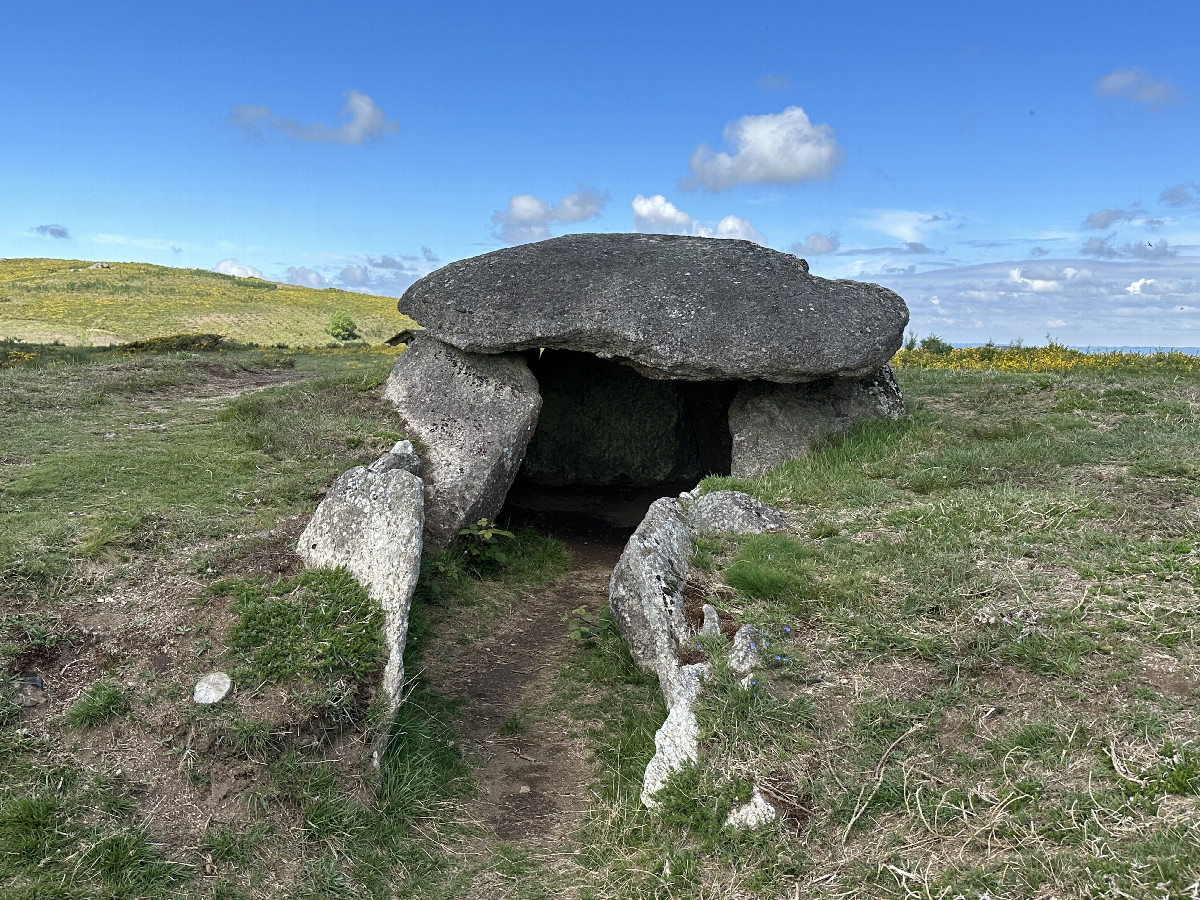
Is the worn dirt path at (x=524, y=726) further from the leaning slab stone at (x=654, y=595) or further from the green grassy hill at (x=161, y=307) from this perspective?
the green grassy hill at (x=161, y=307)

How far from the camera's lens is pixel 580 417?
14703 mm

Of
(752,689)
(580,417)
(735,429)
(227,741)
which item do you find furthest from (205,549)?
(580,417)

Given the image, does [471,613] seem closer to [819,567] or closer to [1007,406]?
[819,567]

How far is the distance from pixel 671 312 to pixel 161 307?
1882 inches

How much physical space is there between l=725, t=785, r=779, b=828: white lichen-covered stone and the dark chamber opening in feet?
30.8

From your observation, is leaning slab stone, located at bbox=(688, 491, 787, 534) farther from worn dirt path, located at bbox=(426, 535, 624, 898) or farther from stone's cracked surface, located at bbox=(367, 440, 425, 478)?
stone's cracked surface, located at bbox=(367, 440, 425, 478)

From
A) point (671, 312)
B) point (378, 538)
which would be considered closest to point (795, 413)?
point (671, 312)

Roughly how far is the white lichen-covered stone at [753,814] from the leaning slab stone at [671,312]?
576 centimetres

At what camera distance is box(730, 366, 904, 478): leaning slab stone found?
35.8 feet

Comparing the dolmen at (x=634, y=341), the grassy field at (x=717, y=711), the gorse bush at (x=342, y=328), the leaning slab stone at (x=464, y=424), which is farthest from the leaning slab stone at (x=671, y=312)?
the gorse bush at (x=342, y=328)

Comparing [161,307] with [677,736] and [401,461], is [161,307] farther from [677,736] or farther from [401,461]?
[677,736]

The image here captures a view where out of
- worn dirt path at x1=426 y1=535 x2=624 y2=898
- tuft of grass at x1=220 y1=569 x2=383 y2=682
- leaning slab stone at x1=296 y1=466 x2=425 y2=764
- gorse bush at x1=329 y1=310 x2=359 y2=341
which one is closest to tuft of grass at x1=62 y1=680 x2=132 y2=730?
tuft of grass at x1=220 y1=569 x2=383 y2=682

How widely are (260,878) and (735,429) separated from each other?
7797 millimetres

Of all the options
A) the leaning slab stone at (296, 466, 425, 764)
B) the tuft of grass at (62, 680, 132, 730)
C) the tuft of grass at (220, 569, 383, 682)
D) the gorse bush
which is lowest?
the tuft of grass at (62, 680, 132, 730)
